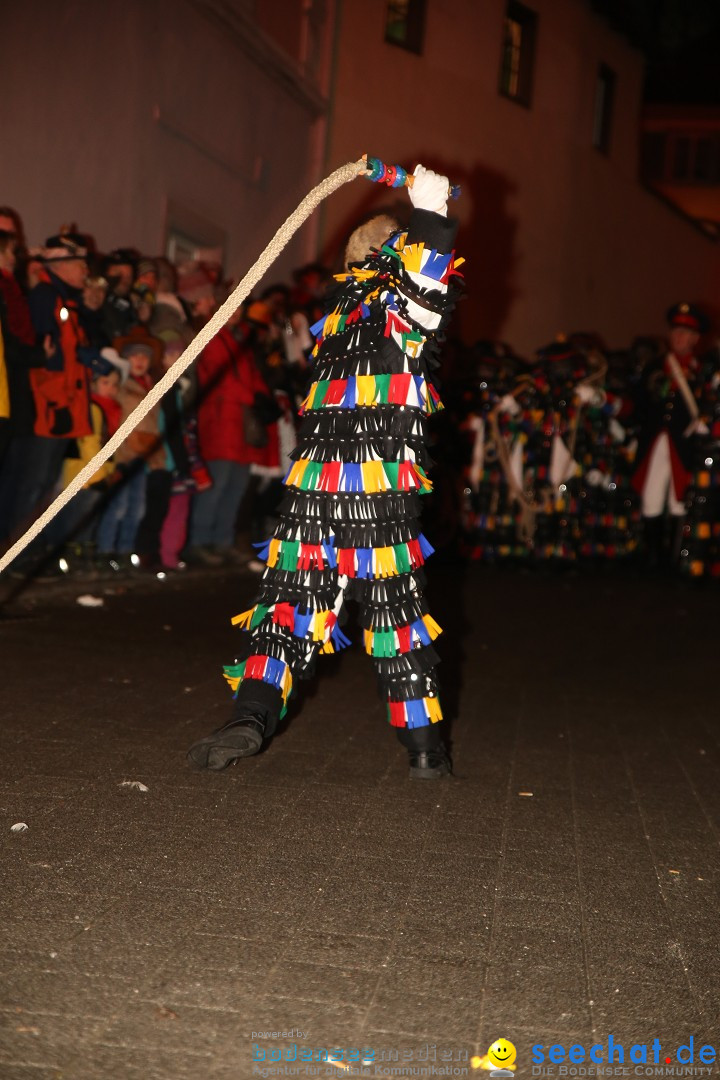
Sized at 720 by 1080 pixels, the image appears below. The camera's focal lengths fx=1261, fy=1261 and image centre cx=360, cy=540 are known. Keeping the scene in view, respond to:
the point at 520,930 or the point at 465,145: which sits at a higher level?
the point at 465,145

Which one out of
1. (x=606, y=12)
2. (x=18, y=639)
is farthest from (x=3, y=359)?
(x=606, y=12)

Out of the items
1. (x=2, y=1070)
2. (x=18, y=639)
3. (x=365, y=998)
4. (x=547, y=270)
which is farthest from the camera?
(x=547, y=270)

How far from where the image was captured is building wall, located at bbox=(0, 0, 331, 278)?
33.5 ft


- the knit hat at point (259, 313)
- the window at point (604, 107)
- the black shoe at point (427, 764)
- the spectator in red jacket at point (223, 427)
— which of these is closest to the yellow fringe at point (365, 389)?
the black shoe at point (427, 764)

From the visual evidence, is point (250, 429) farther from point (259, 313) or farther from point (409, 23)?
point (409, 23)

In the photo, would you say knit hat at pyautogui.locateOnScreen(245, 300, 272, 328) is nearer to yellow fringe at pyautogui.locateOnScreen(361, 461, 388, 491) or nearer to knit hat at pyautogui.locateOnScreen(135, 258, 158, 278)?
knit hat at pyautogui.locateOnScreen(135, 258, 158, 278)

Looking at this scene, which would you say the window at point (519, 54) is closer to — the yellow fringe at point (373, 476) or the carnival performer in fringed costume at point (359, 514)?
the carnival performer in fringed costume at point (359, 514)

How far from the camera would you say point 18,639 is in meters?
6.35

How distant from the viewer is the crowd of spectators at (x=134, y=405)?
8031mm

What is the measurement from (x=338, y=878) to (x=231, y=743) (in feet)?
2.62

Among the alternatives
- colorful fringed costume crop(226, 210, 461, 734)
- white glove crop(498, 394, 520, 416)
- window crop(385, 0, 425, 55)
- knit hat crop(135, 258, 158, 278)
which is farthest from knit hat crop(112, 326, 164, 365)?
window crop(385, 0, 425, 55)

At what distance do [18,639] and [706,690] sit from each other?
3.66 meters

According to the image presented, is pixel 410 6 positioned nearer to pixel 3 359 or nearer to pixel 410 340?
pixel 3 359

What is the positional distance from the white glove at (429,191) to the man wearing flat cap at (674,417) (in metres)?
8.95
